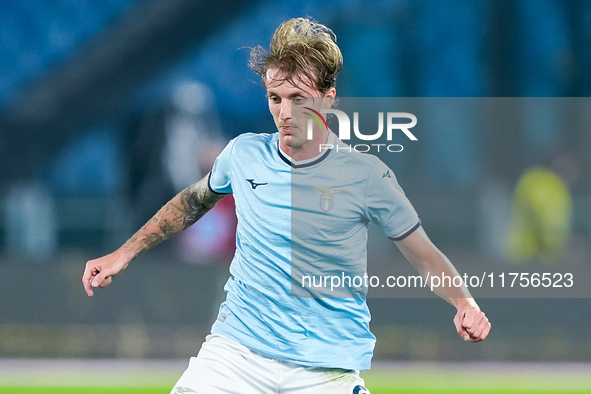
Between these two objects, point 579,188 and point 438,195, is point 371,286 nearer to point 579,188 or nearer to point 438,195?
point 438,195

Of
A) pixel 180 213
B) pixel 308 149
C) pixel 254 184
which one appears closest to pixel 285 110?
pixel 308 149

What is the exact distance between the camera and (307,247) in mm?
3199

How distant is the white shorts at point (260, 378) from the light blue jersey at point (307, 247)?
0.10 feet

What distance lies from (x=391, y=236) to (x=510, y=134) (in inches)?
329

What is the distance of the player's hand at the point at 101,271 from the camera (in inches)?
128

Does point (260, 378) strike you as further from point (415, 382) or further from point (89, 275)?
point (415, 382)

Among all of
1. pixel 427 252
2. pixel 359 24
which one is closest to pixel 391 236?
pixel 427 252

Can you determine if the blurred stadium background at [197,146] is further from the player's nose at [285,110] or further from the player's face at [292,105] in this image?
the player's nose at [285,110]

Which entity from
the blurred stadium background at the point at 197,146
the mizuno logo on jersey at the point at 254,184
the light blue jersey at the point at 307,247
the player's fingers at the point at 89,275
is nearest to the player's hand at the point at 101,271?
the player's fingers at the point at 89,275

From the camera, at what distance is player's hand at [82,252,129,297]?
3250 millimetres

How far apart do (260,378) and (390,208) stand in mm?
686

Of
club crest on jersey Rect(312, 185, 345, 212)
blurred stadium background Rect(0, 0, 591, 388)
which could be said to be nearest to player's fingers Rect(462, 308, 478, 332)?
club crest on jersey Rect(312, 185, 345, 212)

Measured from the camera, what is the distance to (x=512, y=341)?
7.49 m

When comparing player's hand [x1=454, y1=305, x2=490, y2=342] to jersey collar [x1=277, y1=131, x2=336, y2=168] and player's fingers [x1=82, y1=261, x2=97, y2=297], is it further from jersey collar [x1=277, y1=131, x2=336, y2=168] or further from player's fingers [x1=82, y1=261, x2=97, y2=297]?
player's fingers [x1=82, y1=261, x2=97, y2=297]
